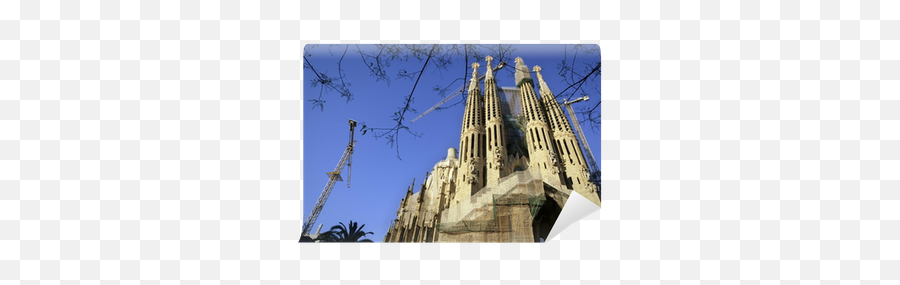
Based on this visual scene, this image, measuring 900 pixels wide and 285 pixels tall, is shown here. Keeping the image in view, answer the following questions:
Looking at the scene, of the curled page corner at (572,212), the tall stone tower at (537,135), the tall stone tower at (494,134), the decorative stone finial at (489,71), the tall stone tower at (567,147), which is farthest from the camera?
the tall stone tower at (494,134)

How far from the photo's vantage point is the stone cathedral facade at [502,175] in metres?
5.61

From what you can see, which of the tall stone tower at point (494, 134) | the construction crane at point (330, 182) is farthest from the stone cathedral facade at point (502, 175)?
the construction crane at point (330, 182)

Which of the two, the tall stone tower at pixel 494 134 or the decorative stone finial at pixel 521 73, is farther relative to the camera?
the tall stone tower at pixel 494 134

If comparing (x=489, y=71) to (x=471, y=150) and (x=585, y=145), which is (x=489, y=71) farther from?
(x=585, y=145)

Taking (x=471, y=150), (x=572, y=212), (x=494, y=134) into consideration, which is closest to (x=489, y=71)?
(x=494, y=134)

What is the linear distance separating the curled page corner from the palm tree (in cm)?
258

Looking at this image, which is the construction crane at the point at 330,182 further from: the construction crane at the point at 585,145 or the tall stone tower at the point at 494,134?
the construction crane at the point at 585,145

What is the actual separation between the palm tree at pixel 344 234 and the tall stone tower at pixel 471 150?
1.49 meters

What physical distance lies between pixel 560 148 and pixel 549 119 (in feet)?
1.57

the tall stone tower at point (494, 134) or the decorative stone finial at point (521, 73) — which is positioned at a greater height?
the decorative stone finial at point (521, 73)

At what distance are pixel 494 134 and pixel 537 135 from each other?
689 mm

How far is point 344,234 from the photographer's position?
5.54 meters

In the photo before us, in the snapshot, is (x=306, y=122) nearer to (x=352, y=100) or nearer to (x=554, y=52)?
(x=352, y=100)

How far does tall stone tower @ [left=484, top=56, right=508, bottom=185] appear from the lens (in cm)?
604
